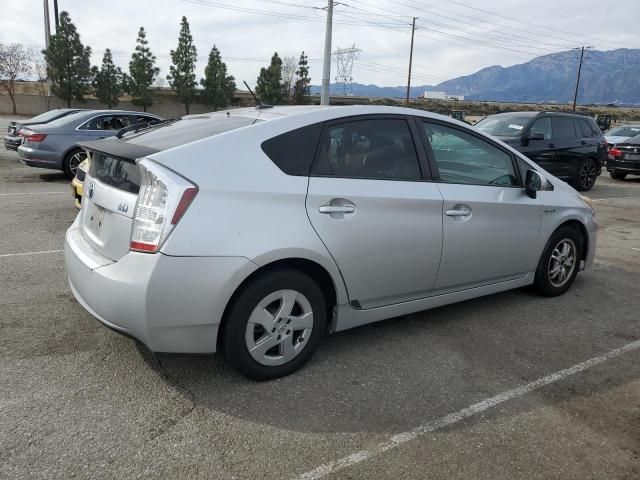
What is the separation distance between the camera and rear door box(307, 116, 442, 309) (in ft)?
10.6

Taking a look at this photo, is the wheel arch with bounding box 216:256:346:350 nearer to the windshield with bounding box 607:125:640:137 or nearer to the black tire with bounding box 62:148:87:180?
the black tire with bounding box 62:148:87:180

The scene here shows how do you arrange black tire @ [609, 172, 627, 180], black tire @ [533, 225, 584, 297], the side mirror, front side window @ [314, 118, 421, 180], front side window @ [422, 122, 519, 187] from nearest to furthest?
front side window @ [314, 118, 421, 180], front side window @ [422, 122, 519, 187], the side mirror, black tire @ [533, 225, 584, 297], black tire @ [609, 172, 627, 180]

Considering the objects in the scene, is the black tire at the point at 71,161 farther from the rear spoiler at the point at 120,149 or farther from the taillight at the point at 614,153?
the taillight at the point at 614,153

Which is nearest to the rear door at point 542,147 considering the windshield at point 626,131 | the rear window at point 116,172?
the windshield at point 626,131

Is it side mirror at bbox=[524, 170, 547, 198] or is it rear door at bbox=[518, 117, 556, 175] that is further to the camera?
rear door at bbox=[518, 117, 556, 175]

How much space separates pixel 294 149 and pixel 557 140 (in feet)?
34.8

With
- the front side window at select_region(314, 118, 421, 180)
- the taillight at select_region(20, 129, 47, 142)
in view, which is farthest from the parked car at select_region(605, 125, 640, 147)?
the front side window at select_region(314, 118, 421, 180)

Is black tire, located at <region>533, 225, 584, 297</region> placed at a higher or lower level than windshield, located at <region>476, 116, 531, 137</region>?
lower

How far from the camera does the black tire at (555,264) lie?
4703 millimetres

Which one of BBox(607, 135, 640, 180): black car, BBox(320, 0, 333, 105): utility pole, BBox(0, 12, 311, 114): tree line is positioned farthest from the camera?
BBox(0, 12, 311, 114): tree line

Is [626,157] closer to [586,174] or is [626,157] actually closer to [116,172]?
[586,174]

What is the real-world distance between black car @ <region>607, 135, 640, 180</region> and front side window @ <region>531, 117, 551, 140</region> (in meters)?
5.62

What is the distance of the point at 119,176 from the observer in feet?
10.2

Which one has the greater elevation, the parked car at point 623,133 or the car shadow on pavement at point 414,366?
the parked car at point 623,133
